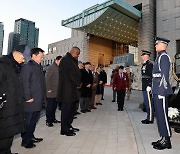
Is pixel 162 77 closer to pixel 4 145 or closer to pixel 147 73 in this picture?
pixel 147 73

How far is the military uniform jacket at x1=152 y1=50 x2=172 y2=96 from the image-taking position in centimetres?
371

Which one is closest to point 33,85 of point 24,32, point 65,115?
point 65,115

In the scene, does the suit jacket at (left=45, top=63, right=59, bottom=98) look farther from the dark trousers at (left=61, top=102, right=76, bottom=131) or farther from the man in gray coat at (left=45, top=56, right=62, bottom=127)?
the dark trousers at (left=61, top=102, right=76, bottom=131)

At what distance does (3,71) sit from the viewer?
240cm

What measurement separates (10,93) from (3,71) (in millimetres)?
272

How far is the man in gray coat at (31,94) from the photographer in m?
3.67

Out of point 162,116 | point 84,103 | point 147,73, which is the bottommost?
point 84,103

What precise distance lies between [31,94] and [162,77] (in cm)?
238

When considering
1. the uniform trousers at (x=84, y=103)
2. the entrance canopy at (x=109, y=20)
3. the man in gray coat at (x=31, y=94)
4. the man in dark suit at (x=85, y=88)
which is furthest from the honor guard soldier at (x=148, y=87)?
the entrance canopy at (x=109, y=20)

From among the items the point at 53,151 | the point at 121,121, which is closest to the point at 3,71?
the point at 53,151

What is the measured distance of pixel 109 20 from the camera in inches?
1300

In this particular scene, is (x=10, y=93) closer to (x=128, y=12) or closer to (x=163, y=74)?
(x=163, y=74)

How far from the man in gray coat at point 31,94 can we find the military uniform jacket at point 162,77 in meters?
2.16

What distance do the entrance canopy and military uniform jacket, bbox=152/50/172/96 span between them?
1026 inches
